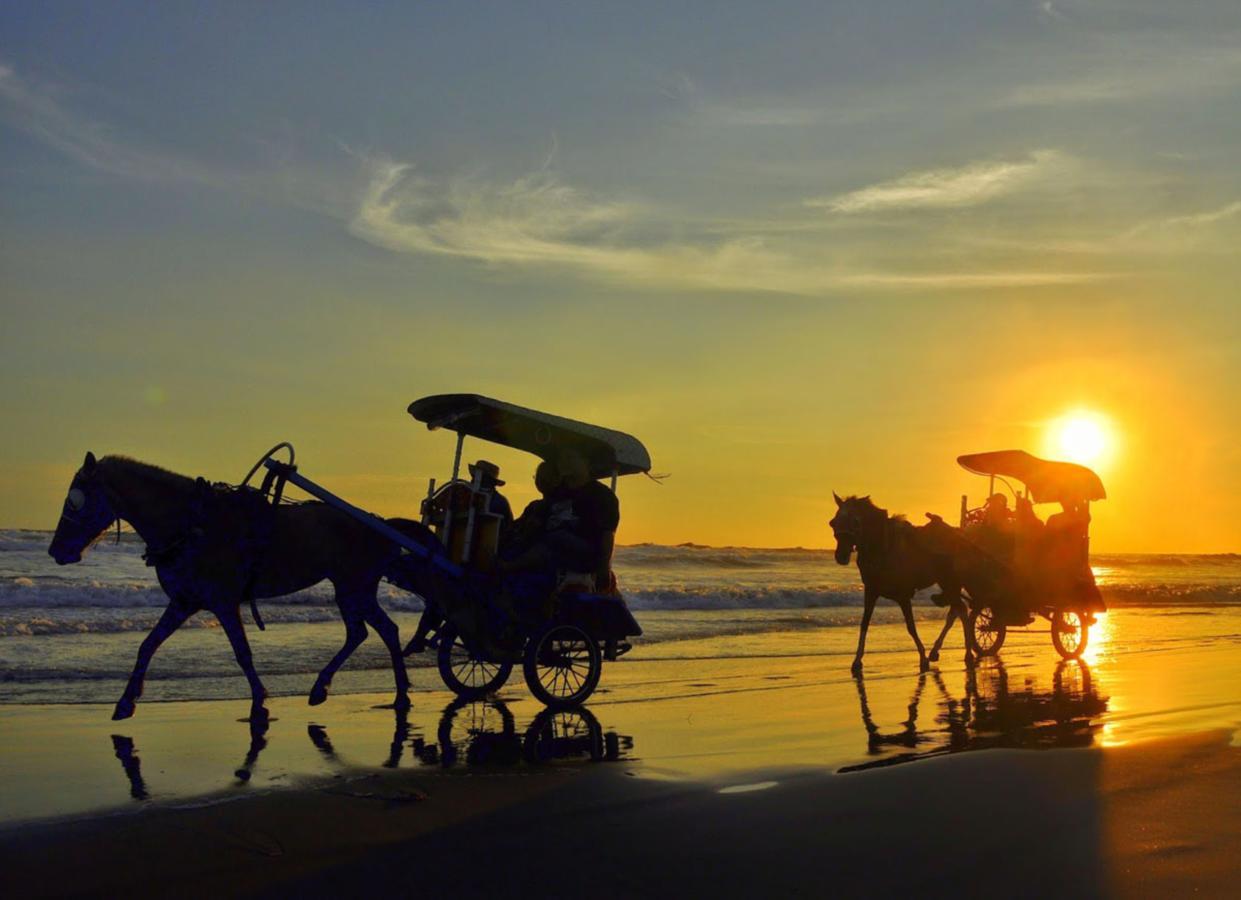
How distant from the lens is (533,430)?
13.7m

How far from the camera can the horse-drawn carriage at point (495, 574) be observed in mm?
13039

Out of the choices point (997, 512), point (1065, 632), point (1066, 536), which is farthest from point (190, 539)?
point (1065, 632)

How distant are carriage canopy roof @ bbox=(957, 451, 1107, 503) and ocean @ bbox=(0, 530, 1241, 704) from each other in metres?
5.02

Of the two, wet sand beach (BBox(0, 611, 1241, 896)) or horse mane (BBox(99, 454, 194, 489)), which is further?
horse mane (BBox(99, 454, 194, 489))

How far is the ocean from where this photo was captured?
1608 cm

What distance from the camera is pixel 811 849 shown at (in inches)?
288

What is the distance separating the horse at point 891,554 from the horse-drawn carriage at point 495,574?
246 inches

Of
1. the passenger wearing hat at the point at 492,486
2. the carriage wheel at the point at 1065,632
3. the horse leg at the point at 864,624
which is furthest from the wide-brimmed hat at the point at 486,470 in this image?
the carriage wheel at the point at 1065,632

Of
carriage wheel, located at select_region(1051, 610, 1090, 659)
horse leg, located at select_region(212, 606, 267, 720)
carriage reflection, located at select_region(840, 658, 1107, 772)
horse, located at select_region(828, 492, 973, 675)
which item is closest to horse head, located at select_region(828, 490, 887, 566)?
horse, located at select_region(828, 492, 973, 675)

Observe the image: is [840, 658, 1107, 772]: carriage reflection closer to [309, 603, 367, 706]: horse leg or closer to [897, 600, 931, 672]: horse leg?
[897, 600, 931, 672]: horse leg

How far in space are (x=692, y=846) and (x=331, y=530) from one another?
22.7 feet

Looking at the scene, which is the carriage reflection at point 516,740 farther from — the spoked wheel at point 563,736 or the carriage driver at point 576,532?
the carriage driver at point 576,532

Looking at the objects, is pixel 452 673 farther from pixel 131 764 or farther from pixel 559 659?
pixel 131 764

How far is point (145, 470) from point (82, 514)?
679mm
